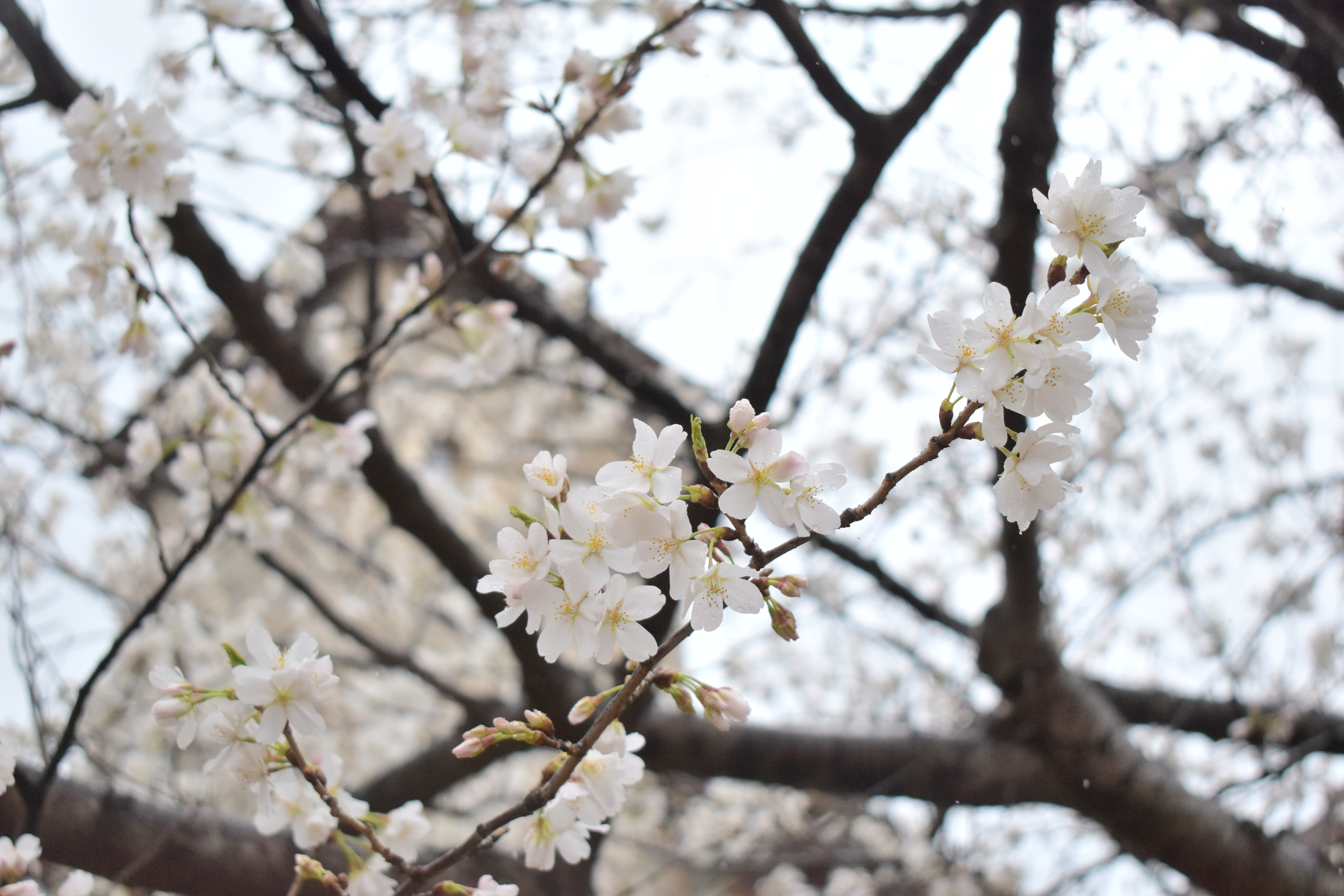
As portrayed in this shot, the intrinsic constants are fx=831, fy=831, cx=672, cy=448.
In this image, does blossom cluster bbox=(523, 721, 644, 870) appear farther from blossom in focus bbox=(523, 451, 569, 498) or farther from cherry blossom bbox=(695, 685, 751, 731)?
blossom in focus bbox=(523, 451, 569, 498)

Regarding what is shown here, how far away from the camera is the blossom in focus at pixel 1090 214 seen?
64 cm

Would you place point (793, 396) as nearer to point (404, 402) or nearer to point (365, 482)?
point (365, 482)

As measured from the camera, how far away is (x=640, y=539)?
2.06 ft

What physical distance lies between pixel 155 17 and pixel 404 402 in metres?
3.54

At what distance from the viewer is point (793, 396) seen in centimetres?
227

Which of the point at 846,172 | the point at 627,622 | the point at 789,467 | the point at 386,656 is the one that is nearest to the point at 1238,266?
the point at 846,172

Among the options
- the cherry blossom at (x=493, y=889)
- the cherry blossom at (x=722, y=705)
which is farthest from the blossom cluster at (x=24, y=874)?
the cherry blossom at (x=722, y=705)

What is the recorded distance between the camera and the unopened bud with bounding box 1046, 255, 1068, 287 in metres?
0.69

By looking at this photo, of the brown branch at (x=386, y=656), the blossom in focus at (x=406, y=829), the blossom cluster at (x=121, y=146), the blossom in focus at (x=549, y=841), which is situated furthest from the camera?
the brown branch at (x=386, y=656)

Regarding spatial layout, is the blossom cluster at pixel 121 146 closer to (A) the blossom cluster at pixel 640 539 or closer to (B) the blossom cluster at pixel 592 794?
(A) the blossom cluster at pixel 640 539

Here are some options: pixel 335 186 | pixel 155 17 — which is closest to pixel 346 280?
pixel 335 186

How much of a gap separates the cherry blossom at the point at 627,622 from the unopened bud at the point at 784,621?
9cm

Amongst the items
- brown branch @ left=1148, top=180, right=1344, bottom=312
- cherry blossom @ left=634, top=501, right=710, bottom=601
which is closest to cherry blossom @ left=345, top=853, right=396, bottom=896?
cherry blossom @ left=634, top=501, right=710, bottom=601

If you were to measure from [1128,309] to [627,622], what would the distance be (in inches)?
18.3
